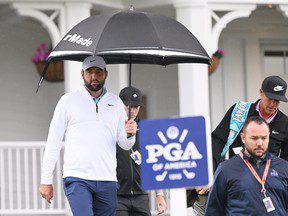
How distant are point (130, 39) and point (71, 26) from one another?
6.79 m

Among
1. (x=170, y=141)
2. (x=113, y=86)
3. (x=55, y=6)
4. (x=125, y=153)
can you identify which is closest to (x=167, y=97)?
(x=113, y=86)

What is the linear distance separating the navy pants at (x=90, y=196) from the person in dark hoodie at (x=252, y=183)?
3.36 ft

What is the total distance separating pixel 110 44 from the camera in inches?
350

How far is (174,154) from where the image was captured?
6.68 m

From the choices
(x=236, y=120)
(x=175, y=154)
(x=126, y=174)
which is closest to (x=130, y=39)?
(x=236, y=120)

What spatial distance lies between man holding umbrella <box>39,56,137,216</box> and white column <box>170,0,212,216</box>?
7141mm

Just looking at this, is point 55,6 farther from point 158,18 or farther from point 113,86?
point 158,18

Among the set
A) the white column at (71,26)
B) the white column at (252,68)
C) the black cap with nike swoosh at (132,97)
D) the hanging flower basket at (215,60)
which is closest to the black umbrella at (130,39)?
the black cap with nike swoosh at (132,97)

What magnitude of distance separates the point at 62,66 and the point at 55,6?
1.94 meters

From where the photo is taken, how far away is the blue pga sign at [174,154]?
6680 millimetres

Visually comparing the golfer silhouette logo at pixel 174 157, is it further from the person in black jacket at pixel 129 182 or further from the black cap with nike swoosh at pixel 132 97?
the black cap with nike swoosh at pixel 132 97

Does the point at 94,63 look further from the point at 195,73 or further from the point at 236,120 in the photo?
the point at 195,73

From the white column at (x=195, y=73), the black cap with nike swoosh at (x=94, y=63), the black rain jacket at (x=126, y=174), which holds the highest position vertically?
the white column at (x=195, y=73)

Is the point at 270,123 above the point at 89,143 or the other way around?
above
